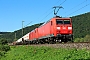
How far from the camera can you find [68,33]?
98.8 feet

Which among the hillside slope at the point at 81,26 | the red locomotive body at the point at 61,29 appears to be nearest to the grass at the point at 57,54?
the red locomotive body at the point at 61,29

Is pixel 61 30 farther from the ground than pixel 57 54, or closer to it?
farther from the ground

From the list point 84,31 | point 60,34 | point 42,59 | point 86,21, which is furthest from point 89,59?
point 86,21

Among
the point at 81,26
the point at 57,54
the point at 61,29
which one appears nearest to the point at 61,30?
the point at 61,29

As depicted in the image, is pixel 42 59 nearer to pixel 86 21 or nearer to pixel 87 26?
pixel 87 26

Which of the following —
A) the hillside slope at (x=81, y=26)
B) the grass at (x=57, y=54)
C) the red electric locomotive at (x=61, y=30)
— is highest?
the hillside slope at (x=81, y=26)

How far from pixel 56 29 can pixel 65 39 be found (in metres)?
1.64

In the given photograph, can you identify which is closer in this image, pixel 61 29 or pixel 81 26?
pixel 61 29

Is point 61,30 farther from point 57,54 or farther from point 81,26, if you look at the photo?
point 81,26

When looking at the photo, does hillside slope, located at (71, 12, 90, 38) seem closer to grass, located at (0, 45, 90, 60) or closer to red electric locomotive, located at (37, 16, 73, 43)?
red electric locomotive, located at (37, 16, 73, 43)

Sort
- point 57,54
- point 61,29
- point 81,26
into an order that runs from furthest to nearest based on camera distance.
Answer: point 81,26 → point 61,29 → point 57,54

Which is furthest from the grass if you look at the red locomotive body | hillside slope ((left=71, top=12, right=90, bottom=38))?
hillside slope ((left=71, top=12, right=90, bottom=38))

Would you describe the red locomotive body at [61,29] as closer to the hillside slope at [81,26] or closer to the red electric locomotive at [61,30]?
the red electric locomotive at [61,30]

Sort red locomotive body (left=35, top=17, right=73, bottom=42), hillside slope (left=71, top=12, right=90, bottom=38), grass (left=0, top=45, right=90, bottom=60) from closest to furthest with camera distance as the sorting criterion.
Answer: grass (left=0, top=45, right=90, bottom=60) → red locomotive body (left=35, top=17, right=73, bottom=42) → hillside slope (left=71, top=12, right=90, bottom=38)
